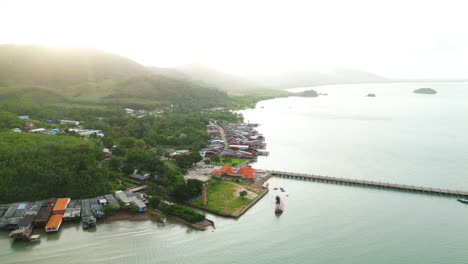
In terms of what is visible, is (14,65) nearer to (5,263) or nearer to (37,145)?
(37,145)

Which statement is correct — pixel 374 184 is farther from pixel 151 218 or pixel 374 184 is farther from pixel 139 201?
pixel 139 201

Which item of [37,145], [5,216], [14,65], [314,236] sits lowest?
[314,236]

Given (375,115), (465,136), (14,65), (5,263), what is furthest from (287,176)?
(14,65)

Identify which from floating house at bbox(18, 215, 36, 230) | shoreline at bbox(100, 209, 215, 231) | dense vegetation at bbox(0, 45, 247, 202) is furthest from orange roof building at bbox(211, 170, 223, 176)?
floating house at bbox(18, 215, 36, 230)

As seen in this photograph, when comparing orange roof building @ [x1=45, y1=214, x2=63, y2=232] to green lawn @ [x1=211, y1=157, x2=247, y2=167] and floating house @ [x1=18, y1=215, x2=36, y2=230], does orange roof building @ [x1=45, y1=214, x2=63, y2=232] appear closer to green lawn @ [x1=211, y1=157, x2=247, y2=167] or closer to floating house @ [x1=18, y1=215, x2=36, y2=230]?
floating house @ [x1=18, y1=215, x2=36, y2=230]

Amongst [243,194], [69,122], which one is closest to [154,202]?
[243,194]

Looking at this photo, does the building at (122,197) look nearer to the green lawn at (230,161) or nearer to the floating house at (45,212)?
the floating house at (45,212)
